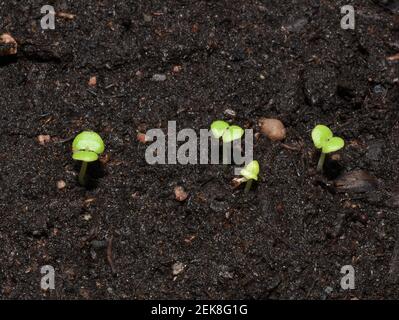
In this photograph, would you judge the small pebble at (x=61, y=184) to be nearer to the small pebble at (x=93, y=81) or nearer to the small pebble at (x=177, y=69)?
the small pebble at (x=93, y=81)

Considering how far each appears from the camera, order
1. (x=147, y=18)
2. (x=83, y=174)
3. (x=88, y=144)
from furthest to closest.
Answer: (x=147, y=18), (x=83, y=174), (x=88, y=144)

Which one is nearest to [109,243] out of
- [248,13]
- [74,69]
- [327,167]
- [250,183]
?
[250,183]

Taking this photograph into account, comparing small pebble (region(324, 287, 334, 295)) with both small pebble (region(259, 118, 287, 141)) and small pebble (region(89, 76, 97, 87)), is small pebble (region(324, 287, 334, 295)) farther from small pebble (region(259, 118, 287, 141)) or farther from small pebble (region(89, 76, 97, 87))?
small pebble (region(89, 76, 97, 87))

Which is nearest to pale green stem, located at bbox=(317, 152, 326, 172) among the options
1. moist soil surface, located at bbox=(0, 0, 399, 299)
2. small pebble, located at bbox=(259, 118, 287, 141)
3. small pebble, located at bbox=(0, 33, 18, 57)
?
moist soil surface, located at bbox=(0, 0, 399, 299)

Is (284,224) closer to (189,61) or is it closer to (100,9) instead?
(189,61)

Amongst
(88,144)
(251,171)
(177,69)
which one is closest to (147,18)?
(177,69)

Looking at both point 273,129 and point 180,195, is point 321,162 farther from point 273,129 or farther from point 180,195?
point 180,195

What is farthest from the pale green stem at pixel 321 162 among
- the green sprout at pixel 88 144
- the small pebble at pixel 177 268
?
the green sprout at pixel 88 144
